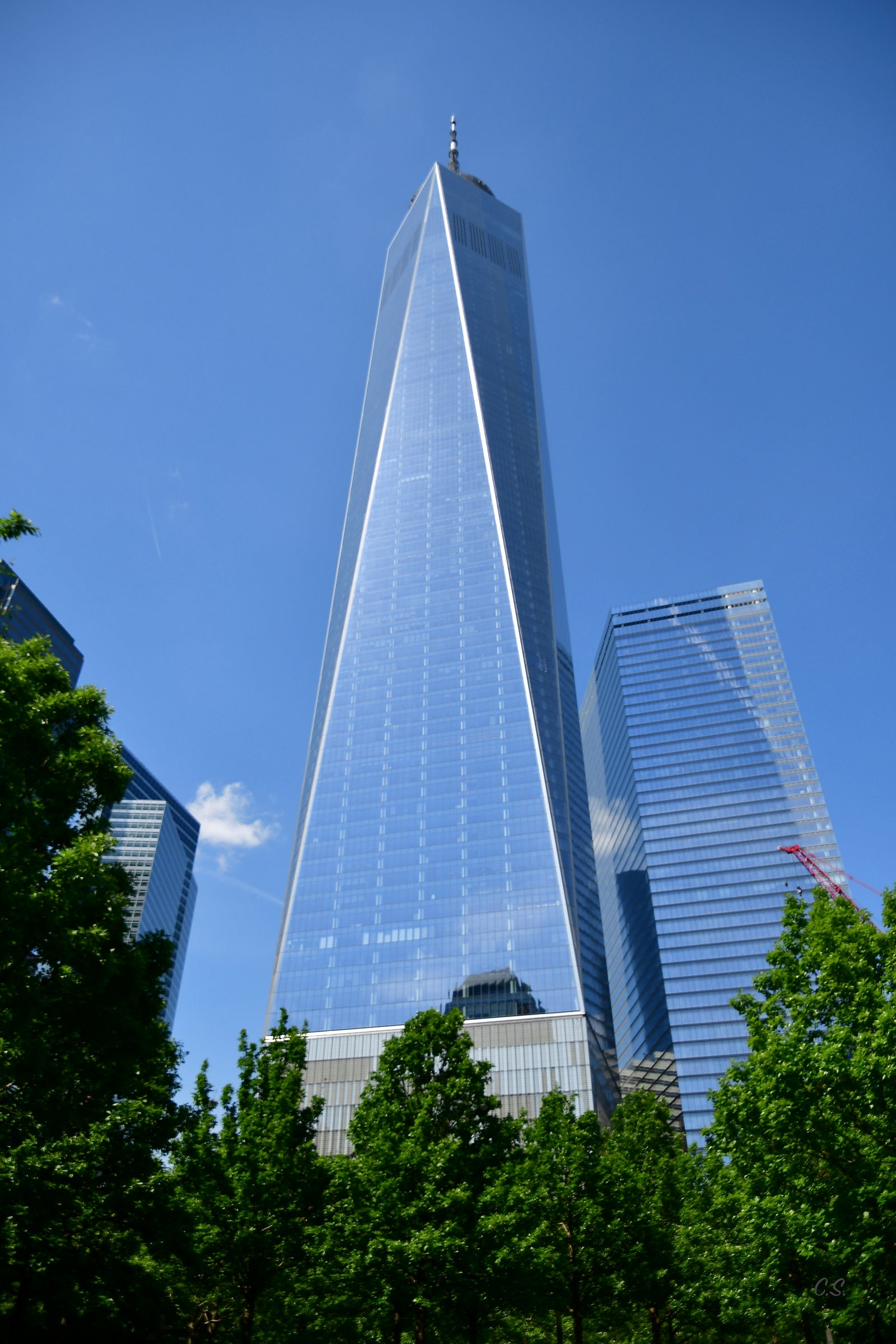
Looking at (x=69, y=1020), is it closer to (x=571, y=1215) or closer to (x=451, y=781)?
(x=571, y=1215)

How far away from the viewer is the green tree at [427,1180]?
1003 inches

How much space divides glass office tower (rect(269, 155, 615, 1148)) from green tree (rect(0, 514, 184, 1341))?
87045 mm

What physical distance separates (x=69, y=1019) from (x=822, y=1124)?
1948 cm

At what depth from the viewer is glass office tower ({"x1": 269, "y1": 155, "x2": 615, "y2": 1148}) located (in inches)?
4353

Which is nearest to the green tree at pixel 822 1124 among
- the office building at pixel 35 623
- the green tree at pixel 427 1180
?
the green tree at pixel 427 1180

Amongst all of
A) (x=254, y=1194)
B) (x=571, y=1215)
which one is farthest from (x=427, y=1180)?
(x=571, y=1215)

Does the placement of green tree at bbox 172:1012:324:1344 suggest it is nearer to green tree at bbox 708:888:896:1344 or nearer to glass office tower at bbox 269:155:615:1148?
green tree at bbox 708:888:896:1344

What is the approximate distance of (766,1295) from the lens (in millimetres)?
26406

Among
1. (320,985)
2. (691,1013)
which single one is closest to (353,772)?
(320,985)

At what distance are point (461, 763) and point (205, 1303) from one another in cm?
9608

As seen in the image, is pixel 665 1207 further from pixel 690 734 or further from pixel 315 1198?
pixel 690 734

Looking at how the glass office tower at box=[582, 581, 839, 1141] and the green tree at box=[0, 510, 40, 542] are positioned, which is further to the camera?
the glass office tower at box=[582, 581, 839, 1141]

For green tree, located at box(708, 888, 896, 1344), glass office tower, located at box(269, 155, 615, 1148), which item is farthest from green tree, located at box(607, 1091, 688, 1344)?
glass office tower, located at box(269, 155, 615, 1148)

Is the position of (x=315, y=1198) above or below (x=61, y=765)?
below
